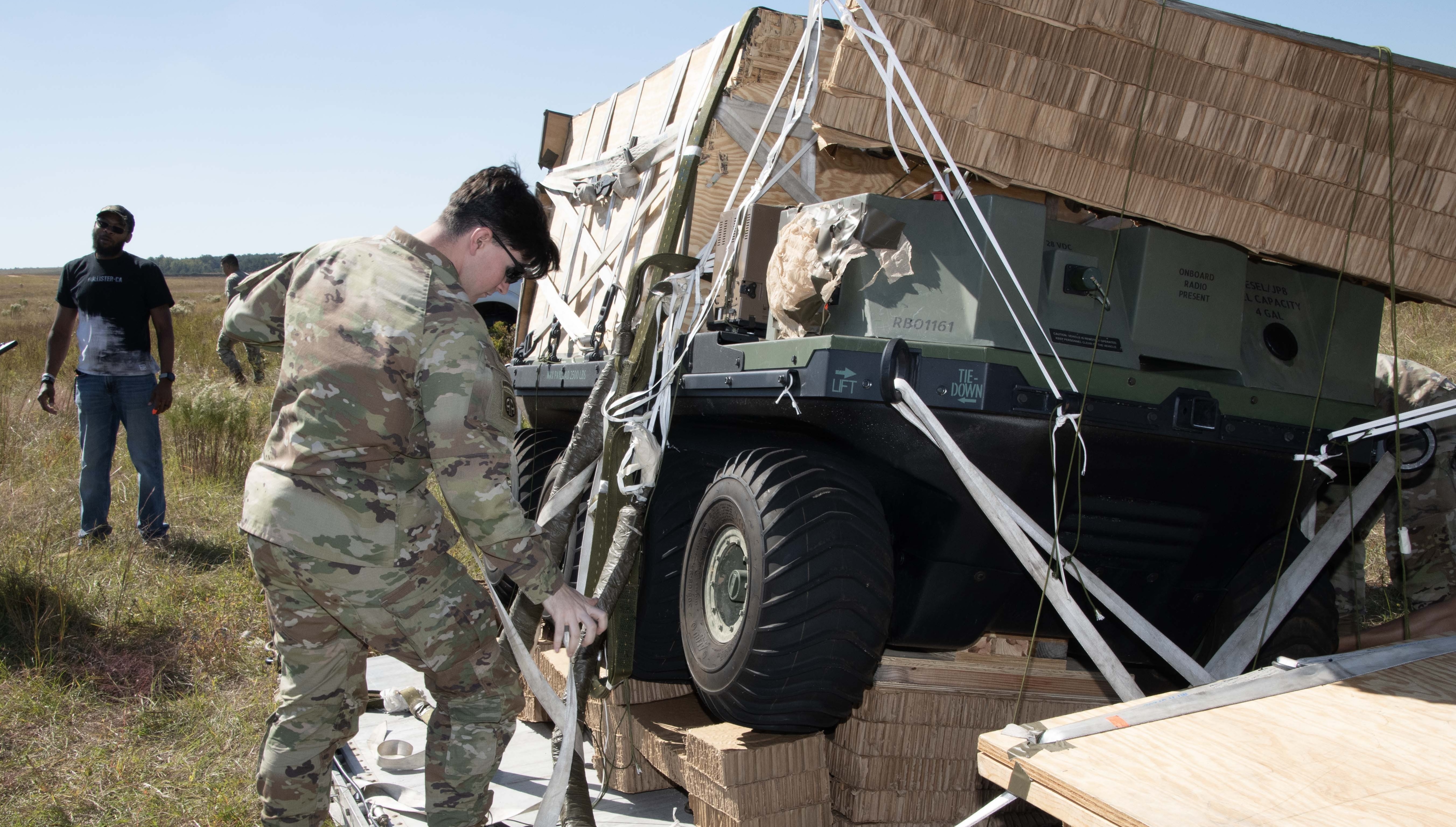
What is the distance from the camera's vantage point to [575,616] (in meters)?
2.68

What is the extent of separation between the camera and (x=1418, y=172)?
121 inches

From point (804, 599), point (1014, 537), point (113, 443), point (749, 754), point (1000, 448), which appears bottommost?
point (749, 754)

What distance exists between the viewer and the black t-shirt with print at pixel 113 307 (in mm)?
6234

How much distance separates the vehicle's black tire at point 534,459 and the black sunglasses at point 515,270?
2597 millimetres

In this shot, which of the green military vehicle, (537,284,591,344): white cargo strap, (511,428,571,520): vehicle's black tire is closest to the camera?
the green military vehicle

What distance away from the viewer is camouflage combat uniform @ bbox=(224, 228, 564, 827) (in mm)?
2486

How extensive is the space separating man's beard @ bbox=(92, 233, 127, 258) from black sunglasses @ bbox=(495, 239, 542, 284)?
183 inches

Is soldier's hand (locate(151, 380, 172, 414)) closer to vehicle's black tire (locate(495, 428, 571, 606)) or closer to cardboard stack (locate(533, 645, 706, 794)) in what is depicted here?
vehicle's black tire (locate(495, 428, 571, 606))

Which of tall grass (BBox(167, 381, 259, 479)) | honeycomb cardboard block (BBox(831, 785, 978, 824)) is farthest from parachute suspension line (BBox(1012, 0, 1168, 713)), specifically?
tall grass (BBox(167, 381, 259, 479))

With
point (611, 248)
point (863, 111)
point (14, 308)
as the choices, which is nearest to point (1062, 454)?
point (863, 111)

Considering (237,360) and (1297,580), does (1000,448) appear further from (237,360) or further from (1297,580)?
(237,360)

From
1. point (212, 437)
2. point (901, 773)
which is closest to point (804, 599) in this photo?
point (901, 773)

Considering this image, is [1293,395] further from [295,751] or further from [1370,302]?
[295,751]

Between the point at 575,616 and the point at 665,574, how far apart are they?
1314mm
